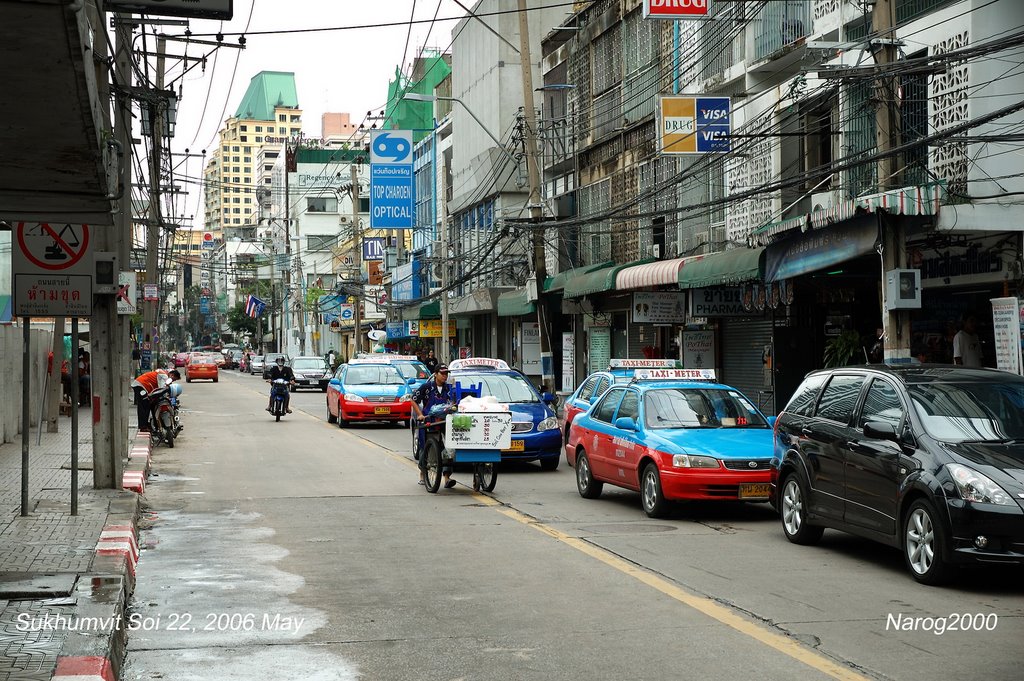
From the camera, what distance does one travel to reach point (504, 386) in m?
21.3

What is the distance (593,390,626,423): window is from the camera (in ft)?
51.2

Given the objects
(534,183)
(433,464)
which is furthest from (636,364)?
(534,183)

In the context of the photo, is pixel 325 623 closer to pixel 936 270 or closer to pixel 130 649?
pixel 130 649

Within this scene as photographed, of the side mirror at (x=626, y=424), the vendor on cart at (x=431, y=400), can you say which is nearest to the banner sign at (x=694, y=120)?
the vendor on cart at (x=431, y=400)

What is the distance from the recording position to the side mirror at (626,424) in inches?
565

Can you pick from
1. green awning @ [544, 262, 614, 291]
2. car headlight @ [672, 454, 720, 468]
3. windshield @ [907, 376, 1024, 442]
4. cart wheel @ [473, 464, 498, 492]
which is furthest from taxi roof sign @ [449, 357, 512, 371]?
windshield @ [907, 376, 1024, 442]

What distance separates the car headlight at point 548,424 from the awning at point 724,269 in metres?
4.77

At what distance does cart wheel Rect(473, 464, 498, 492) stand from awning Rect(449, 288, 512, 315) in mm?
27791

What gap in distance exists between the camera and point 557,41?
4044cm

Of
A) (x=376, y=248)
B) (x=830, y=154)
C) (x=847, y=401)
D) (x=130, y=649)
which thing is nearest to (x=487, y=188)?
(x=376, y=248)

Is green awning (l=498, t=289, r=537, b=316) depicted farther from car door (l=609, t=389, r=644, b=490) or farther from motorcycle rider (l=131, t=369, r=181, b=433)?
car door (l=609, t=389, r=644, b=490)

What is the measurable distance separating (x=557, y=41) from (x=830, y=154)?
18.8 metres

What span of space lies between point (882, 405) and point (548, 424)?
954cm

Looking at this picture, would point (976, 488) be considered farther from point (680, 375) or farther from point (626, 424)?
point (680, 375)
